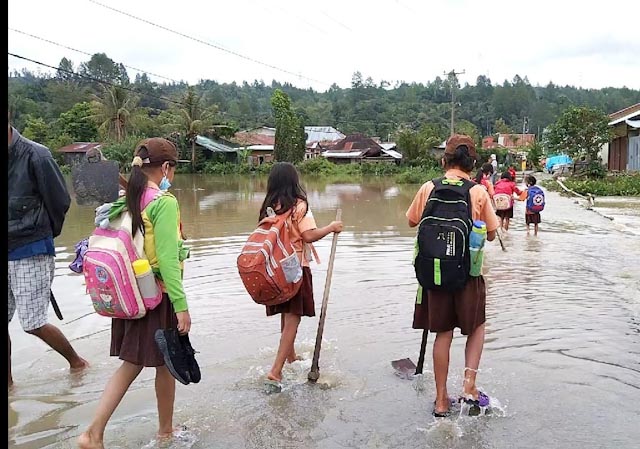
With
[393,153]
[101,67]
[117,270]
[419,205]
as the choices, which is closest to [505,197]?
[419,205]

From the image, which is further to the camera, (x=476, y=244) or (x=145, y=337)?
(x=476, y=244)

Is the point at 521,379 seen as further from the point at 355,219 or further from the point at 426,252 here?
the point at 355,219

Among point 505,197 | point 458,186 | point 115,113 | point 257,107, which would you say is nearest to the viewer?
point 458,186

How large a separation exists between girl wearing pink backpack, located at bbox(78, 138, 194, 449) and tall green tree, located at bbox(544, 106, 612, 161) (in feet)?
105

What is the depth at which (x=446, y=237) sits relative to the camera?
13.3 feet

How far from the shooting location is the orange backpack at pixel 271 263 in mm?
4539

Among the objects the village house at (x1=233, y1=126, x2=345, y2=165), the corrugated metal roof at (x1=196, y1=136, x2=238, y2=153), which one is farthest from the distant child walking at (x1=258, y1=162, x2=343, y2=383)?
the village house at (x1=233, y1=126, x2=345, y2=165)

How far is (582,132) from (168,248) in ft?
106

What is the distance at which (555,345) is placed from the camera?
5812 millimetres

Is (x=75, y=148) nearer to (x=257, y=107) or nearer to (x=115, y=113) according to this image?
(x=115, y=113)

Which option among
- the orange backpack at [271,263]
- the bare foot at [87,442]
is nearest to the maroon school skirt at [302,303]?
the orange backpack at [271,263]

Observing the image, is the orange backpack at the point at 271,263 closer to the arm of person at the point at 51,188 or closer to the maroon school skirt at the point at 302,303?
the maroon school skirt at the point at 302,303

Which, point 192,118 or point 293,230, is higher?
point 192,118

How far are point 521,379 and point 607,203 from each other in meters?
19.4
